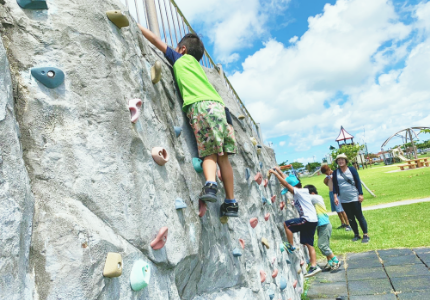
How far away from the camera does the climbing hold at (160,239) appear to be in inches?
71.9

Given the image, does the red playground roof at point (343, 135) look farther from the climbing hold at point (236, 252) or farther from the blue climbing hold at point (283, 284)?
the climbing hold at point (236, 252)

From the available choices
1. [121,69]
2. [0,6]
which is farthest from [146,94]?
[0,6]

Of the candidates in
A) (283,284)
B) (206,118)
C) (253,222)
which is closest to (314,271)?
(283,284)

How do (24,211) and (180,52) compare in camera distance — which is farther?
(180,52)

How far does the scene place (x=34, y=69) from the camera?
1598 mm

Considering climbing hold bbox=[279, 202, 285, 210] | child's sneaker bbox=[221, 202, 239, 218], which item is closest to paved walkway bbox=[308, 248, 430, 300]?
climbing hold bbox=[279, 202, 285, 210]

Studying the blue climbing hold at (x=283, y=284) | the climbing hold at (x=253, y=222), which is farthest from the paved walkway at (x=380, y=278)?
the climbing hold at (x=253, y=222)

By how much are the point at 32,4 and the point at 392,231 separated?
7119mm

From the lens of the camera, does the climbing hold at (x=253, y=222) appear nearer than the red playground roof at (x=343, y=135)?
Yes

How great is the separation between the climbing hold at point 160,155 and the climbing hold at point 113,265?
0.66 m

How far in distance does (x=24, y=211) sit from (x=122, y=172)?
0.50 m

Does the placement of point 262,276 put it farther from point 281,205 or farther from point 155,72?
point 281,205

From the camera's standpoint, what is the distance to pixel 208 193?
245 centimetres

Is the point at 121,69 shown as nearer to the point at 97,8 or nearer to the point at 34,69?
the point at 97,8
